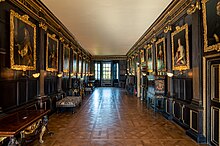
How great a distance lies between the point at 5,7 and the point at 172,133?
16.0 ft

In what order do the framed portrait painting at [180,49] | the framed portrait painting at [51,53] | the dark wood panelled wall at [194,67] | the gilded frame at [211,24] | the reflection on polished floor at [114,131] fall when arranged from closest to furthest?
the gilded frame at [211,24], the dark wood panelled wall at [194,67], the reflection on polished floor at [114,131], the framed portrait painting at [180,49], the framed portrait painting at [51,53]

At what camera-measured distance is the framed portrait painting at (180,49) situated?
4746 mm

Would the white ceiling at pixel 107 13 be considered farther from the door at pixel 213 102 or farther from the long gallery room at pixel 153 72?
the door at pixel 213 102

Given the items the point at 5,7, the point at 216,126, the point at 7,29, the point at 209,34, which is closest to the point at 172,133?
the point at 216,126

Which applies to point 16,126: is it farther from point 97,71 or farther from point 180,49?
point 97,71

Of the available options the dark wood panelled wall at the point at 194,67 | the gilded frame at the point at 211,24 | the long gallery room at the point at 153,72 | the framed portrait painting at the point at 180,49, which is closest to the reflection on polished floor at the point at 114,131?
the long gallery room at the point at 153,72

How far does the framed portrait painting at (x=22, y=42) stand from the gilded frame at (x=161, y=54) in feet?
14.3

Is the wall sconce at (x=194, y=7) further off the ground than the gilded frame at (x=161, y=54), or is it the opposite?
the wall sconce at (x=194, y=7)

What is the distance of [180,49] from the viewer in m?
5.12

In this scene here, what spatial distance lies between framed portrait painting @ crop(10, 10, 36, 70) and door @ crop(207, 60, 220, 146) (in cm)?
425

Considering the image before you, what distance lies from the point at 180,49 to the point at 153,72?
10.4 feet

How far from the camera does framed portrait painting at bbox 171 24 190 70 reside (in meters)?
4.75

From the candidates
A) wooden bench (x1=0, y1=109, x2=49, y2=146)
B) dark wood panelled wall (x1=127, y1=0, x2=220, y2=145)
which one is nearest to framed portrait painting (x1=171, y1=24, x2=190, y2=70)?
dark wood panelled wall (x1=127, y1=0, x2=220, y2=145)

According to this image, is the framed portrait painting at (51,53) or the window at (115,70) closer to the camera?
the framed portrait painting at (51,53)
